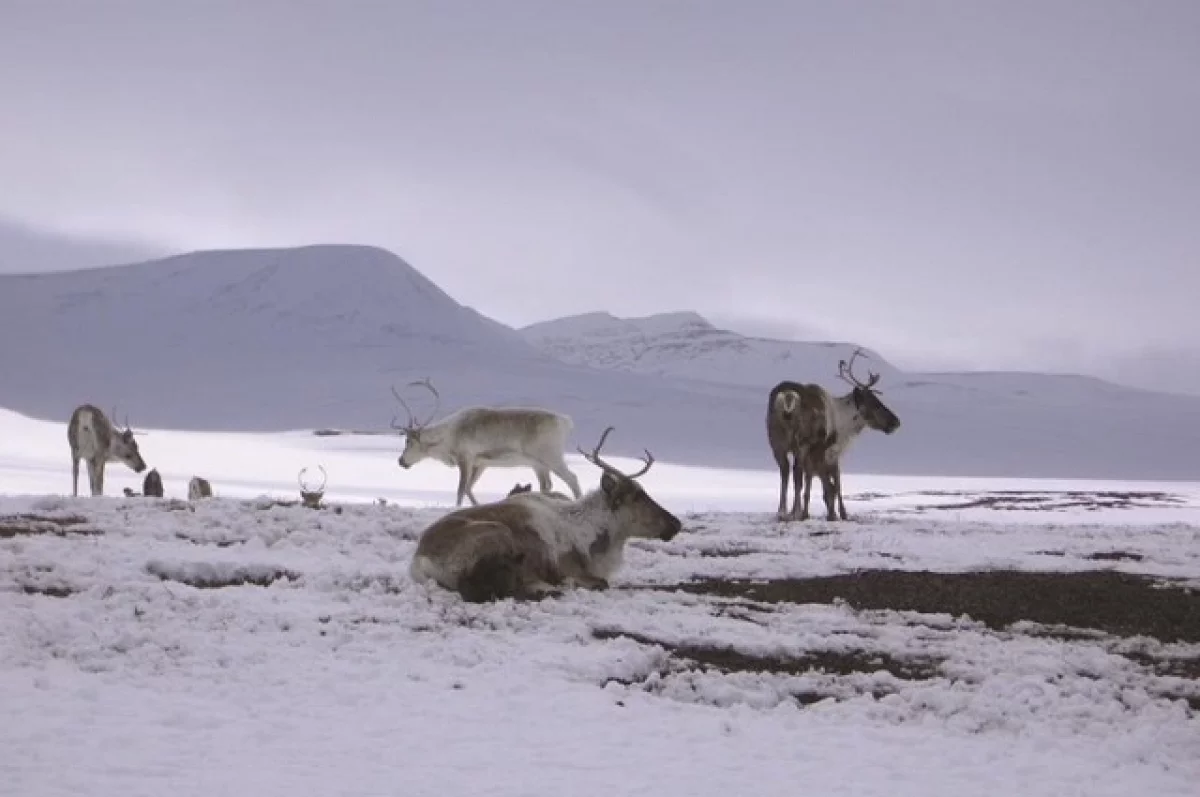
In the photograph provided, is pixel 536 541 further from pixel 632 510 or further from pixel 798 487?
pixel 798 487

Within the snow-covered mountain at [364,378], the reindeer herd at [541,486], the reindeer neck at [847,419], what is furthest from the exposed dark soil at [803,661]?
the snow-covered mountain at [364,378]

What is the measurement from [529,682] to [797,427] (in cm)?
1201

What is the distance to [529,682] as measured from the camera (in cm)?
652

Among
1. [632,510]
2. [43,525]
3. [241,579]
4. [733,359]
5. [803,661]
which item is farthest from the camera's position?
[733,359]

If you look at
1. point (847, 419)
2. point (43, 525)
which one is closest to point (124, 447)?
point (43, 525)

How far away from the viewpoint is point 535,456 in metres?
19.5

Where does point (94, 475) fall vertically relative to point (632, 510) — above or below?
above

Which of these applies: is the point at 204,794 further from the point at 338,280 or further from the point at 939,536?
the point at 338,280

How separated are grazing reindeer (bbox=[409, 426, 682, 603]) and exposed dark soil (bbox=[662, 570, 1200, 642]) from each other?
784mm

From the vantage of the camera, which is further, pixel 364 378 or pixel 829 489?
pixel 364 378

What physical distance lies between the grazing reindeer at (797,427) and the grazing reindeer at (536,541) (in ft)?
25.6

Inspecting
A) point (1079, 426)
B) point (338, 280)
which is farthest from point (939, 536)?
point (338, 280)

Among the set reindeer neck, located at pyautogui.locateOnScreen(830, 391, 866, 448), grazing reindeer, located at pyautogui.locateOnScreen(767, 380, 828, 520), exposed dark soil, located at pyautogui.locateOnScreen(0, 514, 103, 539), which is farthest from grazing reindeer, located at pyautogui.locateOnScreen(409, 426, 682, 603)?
reindeer neck, located at pyautogui.locateOnScreen(830, 391, 866, 448)

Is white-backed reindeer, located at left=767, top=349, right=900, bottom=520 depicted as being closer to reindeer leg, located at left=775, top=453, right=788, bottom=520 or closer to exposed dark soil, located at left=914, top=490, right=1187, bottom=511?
reindeer leg, located at left=775, top=453, right=788, bottom=520
